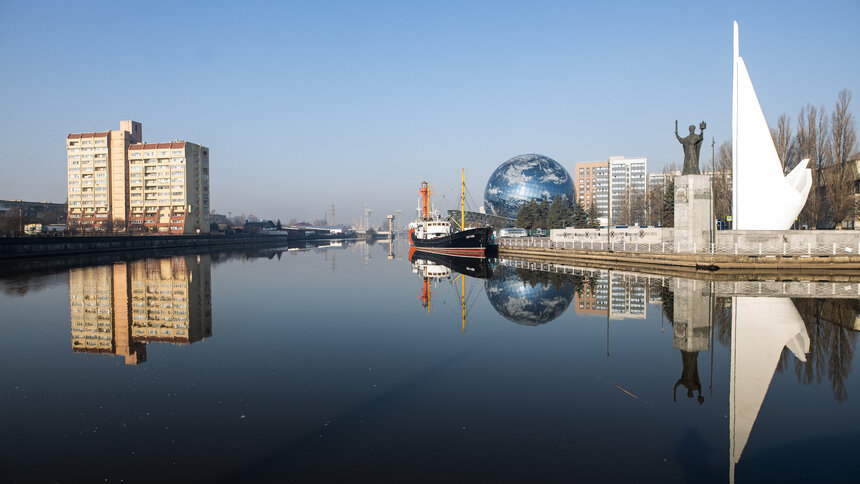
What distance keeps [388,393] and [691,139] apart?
28797mm

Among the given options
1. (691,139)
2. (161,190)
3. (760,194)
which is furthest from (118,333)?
(161,190)

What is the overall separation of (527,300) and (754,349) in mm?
9940

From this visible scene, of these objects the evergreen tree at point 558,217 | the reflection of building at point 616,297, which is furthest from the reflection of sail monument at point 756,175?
the evergreen tree at point 558,217

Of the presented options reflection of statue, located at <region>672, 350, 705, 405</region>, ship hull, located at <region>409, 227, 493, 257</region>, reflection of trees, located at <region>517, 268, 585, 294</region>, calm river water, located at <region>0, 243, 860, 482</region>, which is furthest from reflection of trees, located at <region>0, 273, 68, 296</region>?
ship hull, located at <region>409, 227, 493, 257</region>

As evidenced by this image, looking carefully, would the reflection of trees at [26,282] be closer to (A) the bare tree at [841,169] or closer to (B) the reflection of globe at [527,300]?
(B) the reflection of globe at [527,300]

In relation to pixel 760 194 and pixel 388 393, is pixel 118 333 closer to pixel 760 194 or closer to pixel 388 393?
pixel 388 393

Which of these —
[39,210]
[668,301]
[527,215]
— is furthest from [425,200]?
[39,210]

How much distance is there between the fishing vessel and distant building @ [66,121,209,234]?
5165 centimetres

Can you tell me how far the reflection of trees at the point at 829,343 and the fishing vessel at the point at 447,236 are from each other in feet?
112

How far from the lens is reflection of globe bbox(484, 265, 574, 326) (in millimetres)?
16719

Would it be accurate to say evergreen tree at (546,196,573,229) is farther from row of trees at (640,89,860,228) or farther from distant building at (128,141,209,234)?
distant building at (128,141,209,234)

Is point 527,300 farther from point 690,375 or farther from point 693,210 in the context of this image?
point 693,210

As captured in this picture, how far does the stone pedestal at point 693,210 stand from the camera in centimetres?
2981

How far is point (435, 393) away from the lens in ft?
28.0
